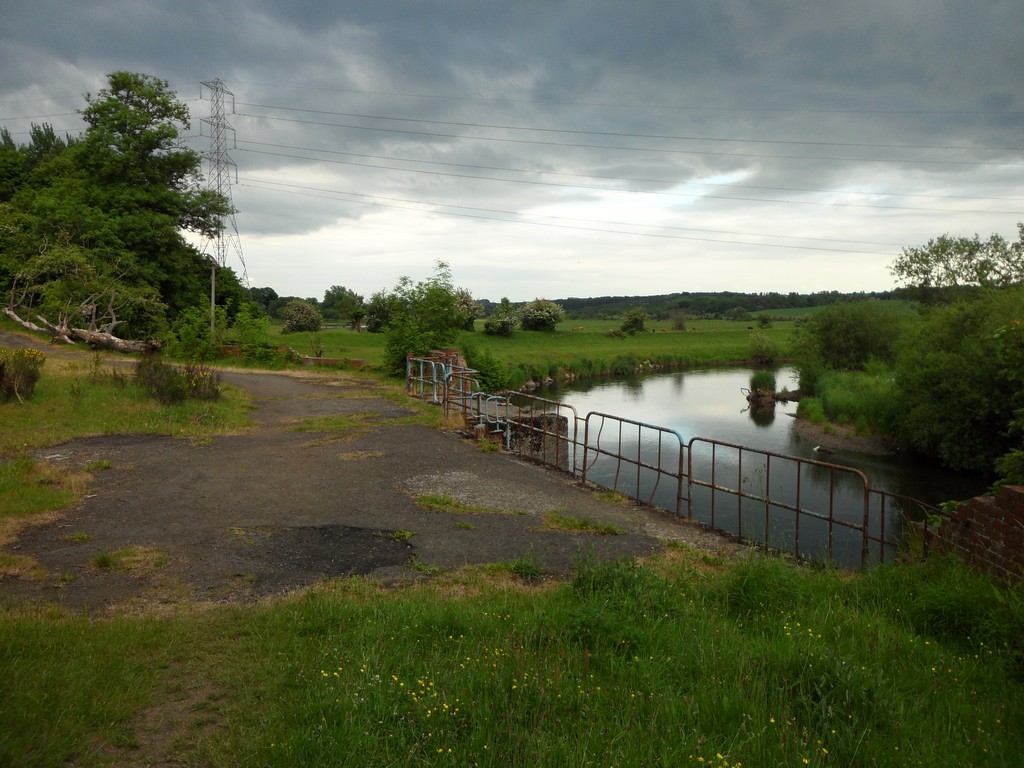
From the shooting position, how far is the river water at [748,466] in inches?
590

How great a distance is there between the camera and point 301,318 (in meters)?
53.2

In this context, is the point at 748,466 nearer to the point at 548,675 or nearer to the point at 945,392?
the point at 945,392

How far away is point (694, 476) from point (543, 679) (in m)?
17.2

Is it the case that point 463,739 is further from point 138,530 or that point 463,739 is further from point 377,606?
point 138,530

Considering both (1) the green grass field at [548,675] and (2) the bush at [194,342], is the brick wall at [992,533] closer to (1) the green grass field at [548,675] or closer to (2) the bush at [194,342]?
(1) the green grass field at [548,675]

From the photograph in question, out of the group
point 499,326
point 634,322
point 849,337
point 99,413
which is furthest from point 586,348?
point 99,413

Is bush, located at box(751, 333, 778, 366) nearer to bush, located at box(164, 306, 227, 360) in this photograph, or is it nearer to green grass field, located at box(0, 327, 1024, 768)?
bush, located at box(164, 306, 227, 360)

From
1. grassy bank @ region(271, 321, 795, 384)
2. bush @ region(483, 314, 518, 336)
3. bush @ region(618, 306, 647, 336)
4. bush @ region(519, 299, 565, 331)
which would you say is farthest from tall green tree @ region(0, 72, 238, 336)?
bush @ region(618, 306, 647, 336)

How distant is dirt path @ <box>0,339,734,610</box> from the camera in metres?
6.41

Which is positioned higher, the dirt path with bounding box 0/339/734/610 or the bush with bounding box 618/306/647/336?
the bush with bounding box 618/306/647/336

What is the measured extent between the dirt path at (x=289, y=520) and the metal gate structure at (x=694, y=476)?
1399 mm

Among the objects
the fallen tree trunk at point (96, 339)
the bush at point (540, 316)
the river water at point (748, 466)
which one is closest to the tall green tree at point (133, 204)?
the fallen tree trunk at point (96, 339)

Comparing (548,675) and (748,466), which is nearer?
(548,675)

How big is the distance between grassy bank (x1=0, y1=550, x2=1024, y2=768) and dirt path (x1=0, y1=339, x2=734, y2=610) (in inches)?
39.1
